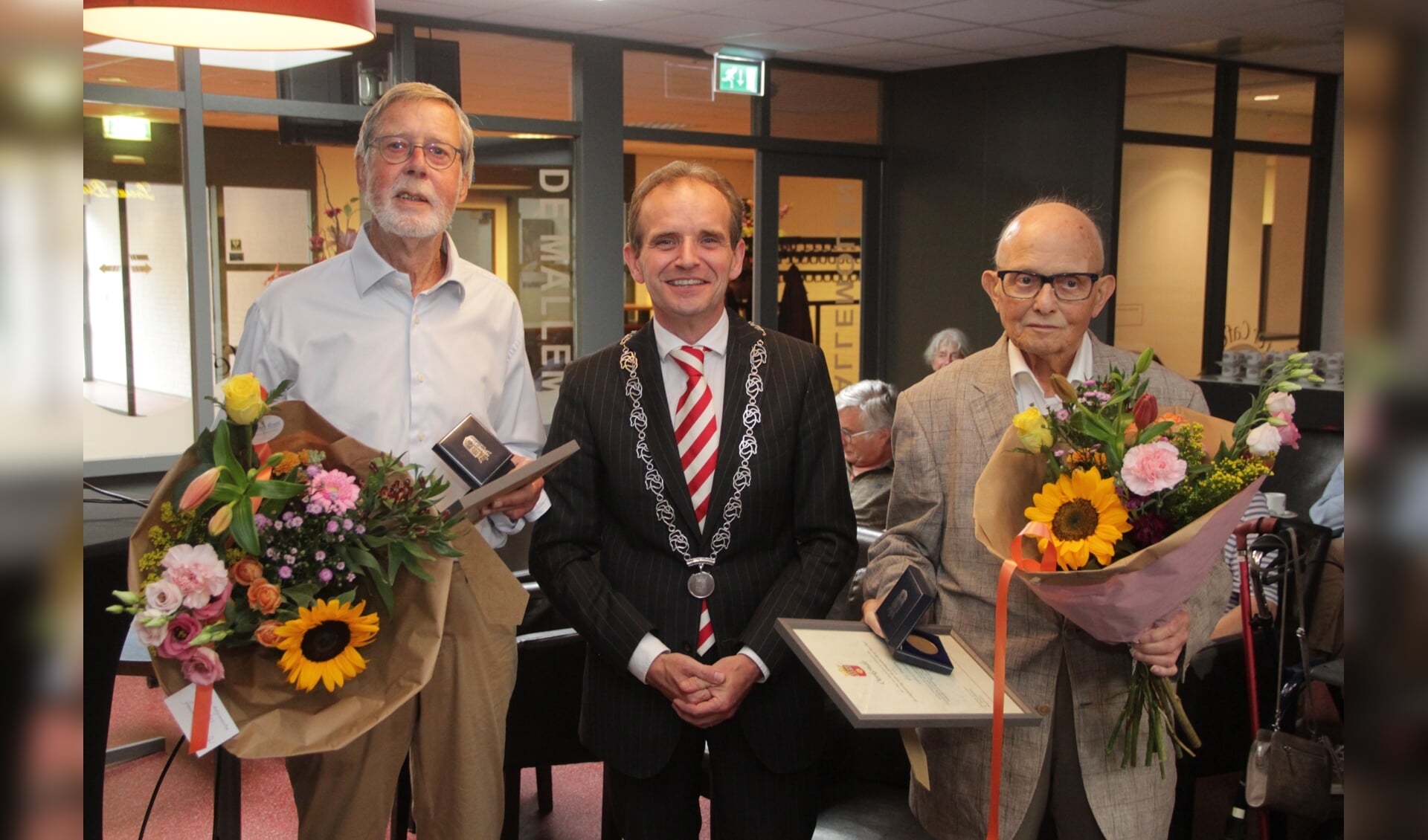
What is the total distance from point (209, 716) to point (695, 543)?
31.4 inches

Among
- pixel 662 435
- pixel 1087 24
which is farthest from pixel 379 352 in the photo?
pixel 1087 24

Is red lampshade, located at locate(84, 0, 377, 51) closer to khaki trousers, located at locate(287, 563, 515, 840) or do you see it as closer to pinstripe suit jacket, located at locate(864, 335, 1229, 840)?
khaki trousers, located at locate(287, 563, 515, 840)

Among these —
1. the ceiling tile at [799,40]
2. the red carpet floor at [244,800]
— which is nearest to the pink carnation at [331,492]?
the red carpet floor at [244,800]

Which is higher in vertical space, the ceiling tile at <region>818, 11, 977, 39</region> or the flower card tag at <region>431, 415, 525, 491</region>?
the ceiling tile at <region>818, 11, 977, 39</region>

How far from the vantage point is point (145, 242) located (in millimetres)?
6215

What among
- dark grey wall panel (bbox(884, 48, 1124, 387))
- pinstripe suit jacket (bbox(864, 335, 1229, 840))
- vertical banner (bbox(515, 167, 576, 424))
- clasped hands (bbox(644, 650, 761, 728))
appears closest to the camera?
pinstripe suit jacket (bbox(864, 335, 1229, 840))

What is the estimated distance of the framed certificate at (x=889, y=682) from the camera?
1.50 metres

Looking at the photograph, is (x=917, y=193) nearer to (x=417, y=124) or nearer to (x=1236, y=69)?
(x=1236, y=69)

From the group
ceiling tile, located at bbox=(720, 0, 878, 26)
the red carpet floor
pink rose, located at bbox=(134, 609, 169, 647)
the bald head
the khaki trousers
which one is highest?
ceiling tile, located at bbox=(720, 0, 878, 26)

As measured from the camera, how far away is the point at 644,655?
188 centimetres

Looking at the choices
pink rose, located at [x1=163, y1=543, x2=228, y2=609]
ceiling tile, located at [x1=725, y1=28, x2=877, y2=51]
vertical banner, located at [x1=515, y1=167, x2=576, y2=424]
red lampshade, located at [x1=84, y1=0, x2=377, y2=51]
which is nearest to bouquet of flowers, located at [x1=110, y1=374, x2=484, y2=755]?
pink rose, located at [x1=163, y1=543, x2=228, y2=609]

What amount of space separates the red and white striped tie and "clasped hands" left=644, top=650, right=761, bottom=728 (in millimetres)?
77

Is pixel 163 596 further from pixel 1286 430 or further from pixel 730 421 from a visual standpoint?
pixel 1286 430

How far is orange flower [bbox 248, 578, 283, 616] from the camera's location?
4.68 ft
